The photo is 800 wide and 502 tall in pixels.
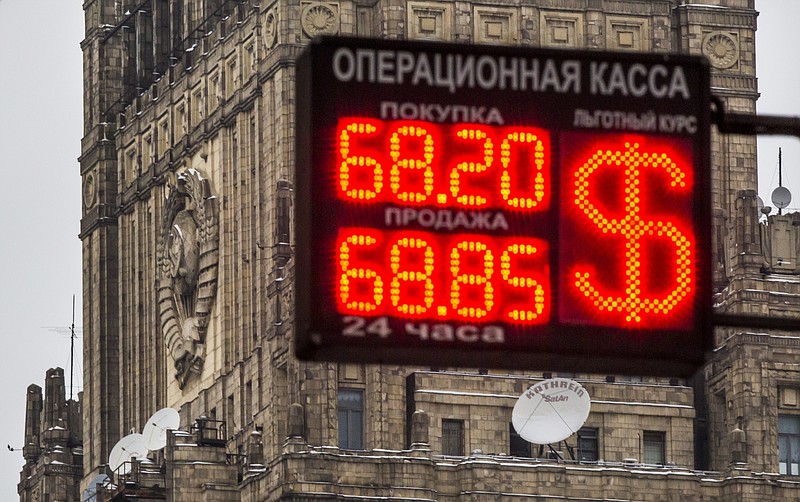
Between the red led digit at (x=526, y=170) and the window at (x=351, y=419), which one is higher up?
the window at (x=351, y=419)

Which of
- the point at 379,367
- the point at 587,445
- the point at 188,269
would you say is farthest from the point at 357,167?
the point at 188,269

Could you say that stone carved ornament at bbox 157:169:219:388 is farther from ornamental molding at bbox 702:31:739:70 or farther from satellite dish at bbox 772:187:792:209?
satellite dish at bbox 772:187:792:209

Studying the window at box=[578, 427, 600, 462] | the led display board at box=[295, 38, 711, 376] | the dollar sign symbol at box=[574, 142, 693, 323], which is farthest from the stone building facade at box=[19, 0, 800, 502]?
the led display board at box=[295, 38, 711, 376]

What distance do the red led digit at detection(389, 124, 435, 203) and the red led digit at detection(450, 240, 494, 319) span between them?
423mm

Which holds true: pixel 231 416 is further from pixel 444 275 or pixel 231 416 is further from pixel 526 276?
pixel 444 275

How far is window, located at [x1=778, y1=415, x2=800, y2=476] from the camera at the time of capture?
112 meters

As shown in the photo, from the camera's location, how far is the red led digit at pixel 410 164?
1909 cm

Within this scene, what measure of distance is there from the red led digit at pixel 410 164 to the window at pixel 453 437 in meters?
92.2

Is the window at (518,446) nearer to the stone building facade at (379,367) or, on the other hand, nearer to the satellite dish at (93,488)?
the stone building facade at (379,367)

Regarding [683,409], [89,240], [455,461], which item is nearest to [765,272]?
[683,409]

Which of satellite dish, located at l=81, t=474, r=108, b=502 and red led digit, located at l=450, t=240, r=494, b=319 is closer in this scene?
red led digit, located at l=450, t=240, r=494, b=319

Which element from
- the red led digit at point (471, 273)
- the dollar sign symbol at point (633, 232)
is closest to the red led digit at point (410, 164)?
the red led digit at point (471, 273)

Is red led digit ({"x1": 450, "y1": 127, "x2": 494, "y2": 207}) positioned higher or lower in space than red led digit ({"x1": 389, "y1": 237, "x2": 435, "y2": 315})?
higher

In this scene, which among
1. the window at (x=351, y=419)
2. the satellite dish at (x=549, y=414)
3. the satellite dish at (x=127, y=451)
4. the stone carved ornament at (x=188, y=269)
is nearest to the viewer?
the satellite dish at (x=549, y=414)
